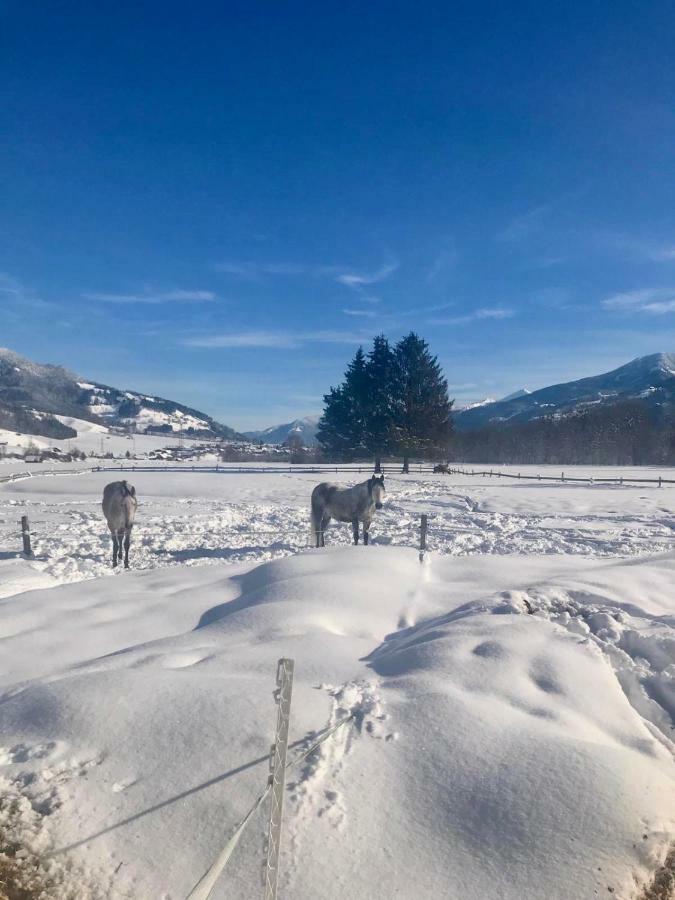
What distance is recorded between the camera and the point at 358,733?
321cm

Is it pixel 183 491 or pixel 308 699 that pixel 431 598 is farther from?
pixel 183 491

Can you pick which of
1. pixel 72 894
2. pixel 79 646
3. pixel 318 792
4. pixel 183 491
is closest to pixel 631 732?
pixel 318 792

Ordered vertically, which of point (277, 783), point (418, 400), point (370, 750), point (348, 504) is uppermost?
point (418, 400)

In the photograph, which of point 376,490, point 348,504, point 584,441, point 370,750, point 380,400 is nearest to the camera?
point 370,750

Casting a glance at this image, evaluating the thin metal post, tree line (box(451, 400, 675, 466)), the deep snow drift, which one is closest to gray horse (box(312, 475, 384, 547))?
the deep snow drift

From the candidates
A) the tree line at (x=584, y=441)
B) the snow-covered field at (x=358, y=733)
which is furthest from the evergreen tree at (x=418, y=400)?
the tree line at (x=584, y=441)

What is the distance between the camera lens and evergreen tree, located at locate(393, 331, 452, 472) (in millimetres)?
42219

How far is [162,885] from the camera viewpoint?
2.28 m

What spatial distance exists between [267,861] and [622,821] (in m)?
1.81

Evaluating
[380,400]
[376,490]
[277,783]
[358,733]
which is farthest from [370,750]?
[380,400]

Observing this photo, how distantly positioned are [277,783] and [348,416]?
1653 inches

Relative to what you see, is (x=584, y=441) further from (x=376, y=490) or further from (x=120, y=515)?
(x=120, y=515)

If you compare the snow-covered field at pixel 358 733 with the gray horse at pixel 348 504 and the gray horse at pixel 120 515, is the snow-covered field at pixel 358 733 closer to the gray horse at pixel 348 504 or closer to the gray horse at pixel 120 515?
the gray horse at pixel 120 515

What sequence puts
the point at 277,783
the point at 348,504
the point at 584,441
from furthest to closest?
the point at 584,441
the point at 348,504
the point at 277,783
